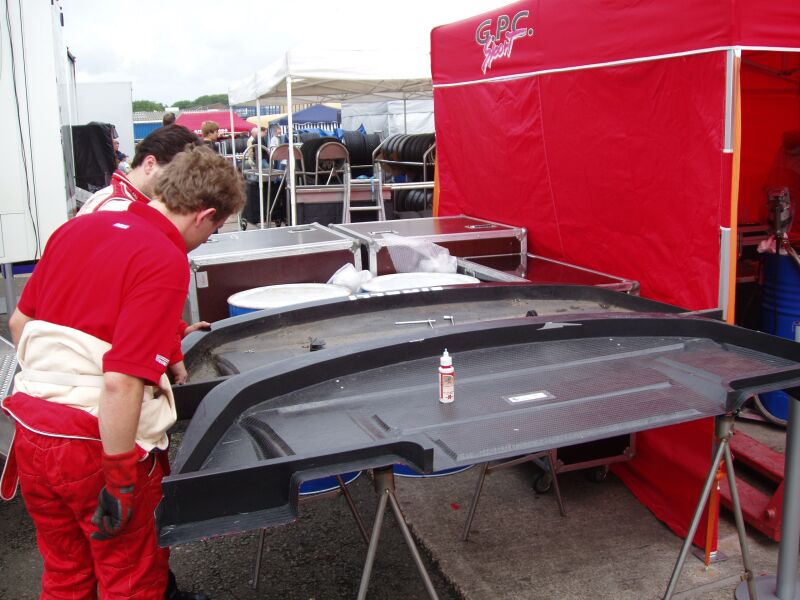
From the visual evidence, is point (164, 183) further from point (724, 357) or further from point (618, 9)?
point (618, 9)

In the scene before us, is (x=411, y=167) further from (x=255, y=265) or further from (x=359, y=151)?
(x=255, y=265)

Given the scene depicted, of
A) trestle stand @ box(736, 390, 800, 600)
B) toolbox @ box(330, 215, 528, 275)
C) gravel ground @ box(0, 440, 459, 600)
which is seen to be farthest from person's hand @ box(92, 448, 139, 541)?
toolbox @ box(330, 215, 528, 275)

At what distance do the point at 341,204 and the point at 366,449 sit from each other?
936 centimetres

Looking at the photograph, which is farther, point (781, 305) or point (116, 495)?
point (781, 305)

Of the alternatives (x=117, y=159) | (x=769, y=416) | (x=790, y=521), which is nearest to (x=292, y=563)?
(x=790, y=521)

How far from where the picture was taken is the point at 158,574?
7.20 feet

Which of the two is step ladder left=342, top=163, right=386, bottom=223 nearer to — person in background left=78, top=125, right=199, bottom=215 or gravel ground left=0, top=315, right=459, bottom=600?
gravel ground left=0, top=315, right=459, bottom=600

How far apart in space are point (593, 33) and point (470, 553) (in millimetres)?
2925


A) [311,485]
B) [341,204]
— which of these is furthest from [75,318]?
[341,204]

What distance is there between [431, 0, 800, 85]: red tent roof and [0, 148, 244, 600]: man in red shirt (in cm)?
235

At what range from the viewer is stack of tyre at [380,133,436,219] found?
37.0 ft

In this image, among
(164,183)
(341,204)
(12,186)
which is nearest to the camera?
(164,183)

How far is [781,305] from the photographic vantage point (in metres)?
4.36

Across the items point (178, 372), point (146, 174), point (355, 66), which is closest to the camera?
point (178, 372)
